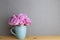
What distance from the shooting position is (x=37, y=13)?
1329 millimetres

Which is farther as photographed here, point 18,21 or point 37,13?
point 37,13

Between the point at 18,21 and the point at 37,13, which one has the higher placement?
the point at 37,13

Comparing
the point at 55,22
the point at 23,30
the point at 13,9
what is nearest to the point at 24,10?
the point at 13,9

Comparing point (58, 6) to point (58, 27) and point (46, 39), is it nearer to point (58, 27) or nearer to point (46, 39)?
point (58, 27)

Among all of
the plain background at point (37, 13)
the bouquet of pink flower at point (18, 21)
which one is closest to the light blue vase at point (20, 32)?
the bouquet of pink flower at point (18, 21)

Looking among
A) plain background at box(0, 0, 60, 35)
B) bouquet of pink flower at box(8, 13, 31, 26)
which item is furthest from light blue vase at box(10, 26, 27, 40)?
plain background at box(0, 0, 60, 35)

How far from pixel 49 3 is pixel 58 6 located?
11 cm

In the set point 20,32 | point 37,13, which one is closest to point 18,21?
point 20,32

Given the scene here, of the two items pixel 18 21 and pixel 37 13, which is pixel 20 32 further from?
pixel 37 13

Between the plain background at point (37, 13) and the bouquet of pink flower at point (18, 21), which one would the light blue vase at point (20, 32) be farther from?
the plain background at point (37, 13)

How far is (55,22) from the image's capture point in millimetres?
1339

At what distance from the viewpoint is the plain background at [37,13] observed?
1.32 m

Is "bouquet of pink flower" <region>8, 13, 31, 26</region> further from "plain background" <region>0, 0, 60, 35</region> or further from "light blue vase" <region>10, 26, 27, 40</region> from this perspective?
"plain background" <region>0, 0, 60, 35</region>

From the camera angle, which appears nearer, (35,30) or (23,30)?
(23,30)
